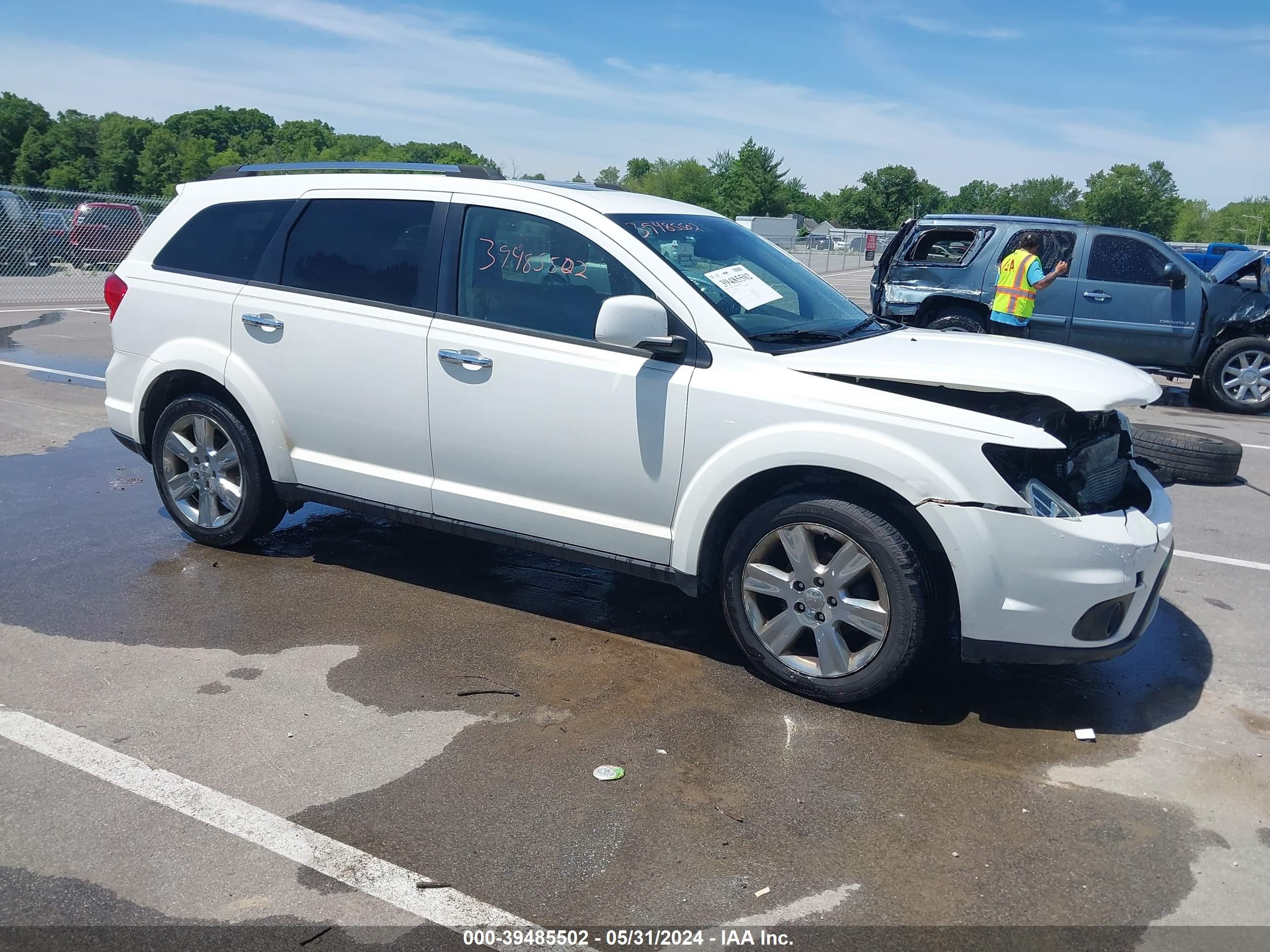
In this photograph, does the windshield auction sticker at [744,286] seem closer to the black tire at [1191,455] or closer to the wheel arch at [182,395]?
the wheel arch at [182,395]

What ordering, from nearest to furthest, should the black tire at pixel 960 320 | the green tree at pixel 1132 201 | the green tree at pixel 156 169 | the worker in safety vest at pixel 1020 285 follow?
1. the worker in safety vest at pixel 1020 285
2. the black tire at pixel 960 320
3. the green tree at pixel 156 169
4. the green tree at pixel 1132 201

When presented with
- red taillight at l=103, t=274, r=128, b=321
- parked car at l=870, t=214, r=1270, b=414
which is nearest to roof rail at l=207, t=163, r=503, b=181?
red taillight at l=103, t=274, r=128, b=321

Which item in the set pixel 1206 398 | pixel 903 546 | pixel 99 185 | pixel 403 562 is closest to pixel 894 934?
pixel 903 546

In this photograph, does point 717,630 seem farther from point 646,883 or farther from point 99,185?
point 99,185

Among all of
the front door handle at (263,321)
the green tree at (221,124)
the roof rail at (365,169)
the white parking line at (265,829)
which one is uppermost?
the green tree at (221,124)

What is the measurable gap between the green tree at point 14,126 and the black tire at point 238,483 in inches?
3446

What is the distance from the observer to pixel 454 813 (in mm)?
3213

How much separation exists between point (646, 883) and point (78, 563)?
3.93 m

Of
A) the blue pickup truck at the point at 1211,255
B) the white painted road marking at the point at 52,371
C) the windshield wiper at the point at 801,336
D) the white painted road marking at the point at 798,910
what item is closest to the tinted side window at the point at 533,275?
the windshield wiper at the point at 801,336

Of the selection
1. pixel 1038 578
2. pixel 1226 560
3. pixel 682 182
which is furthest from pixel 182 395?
pixel 682 182

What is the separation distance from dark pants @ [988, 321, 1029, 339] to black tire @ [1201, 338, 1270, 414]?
231 centimetres

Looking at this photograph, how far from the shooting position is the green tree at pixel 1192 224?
136500mm

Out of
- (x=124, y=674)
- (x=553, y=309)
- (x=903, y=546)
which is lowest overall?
(x=124, y=674)

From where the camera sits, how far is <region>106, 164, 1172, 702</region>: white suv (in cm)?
369
